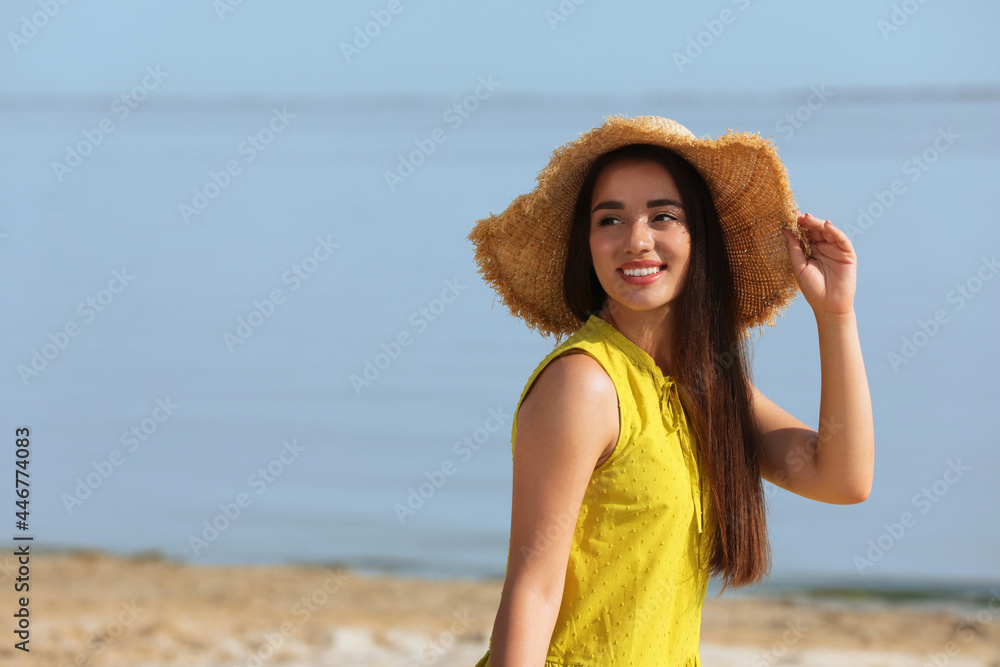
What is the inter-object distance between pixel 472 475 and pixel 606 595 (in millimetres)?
7988

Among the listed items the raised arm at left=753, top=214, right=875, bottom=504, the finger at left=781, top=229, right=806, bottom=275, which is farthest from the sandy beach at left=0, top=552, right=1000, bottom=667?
the finger at left=781, top=229, right=806, bottom=275

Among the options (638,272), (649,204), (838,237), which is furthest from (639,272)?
(838,237)

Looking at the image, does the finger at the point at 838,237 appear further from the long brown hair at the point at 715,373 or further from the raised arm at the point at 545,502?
the raised arm at the point at 545,502

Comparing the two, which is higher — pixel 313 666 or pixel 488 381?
pixel 488 381

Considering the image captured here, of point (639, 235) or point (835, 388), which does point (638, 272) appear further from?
point (835, 388)

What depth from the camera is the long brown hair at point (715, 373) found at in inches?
67.5

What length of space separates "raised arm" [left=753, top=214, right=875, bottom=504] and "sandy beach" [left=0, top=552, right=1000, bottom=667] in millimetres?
3157

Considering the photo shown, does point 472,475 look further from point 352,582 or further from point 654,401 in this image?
point 654,401

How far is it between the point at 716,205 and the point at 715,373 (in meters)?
0.35

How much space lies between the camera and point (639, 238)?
1.70 metres

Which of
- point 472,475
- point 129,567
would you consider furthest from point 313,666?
point 472,475

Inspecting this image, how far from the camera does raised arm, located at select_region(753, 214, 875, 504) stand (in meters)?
1.77

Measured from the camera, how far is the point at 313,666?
185 inches

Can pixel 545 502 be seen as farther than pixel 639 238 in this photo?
No
